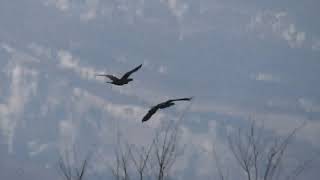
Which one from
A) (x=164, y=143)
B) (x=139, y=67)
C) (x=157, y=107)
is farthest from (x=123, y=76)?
(x=164, y=143)

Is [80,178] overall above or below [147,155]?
below

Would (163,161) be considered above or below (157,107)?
below

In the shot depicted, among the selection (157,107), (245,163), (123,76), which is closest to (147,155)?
(245,163)

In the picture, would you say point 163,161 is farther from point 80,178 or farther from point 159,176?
point 80,178

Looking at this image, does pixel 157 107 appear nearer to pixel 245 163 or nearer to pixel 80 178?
pixel 245 163

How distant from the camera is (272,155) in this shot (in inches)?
894

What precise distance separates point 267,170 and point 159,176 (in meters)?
4.56

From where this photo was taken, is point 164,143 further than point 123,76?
Yes

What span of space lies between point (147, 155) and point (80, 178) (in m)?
5.24

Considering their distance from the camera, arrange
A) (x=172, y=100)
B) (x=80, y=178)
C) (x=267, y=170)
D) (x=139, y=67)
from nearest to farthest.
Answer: (x=172, y=100) < (x=139, y=67) < (x=267, y=170) < (x=80, y=178)

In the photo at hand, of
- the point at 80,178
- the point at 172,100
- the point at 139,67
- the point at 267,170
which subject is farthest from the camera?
the point at 80,178

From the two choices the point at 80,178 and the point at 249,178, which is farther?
the point at 80,178

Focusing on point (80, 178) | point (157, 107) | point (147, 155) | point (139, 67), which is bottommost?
point (80, 178)

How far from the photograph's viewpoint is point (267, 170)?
2211 centimetres
